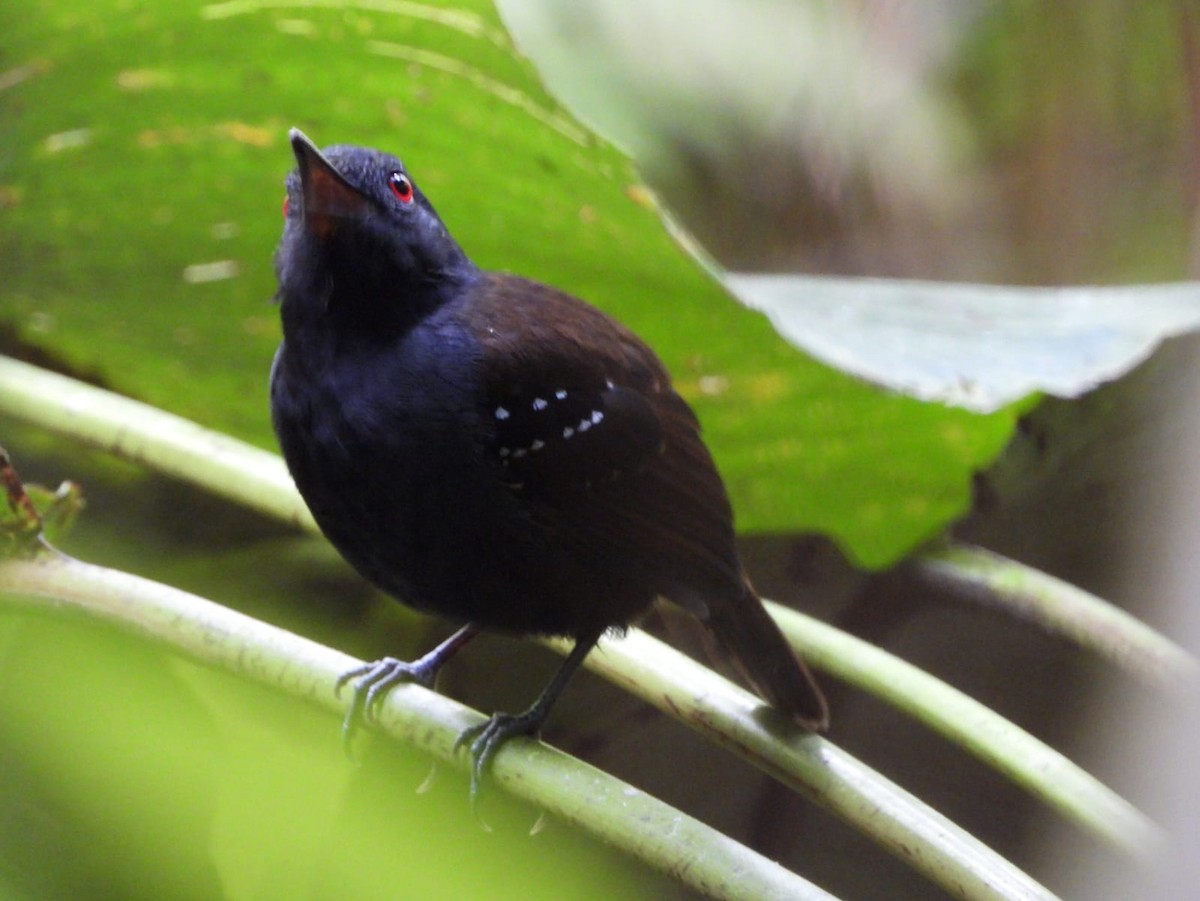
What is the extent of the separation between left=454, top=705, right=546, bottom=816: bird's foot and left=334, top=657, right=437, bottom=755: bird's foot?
0.26 ft

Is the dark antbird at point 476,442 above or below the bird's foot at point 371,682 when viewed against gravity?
above

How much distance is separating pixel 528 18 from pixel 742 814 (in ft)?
3.05

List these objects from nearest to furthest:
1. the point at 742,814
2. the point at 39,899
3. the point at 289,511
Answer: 1. the point at 39,899
2. the point at 289,511
3. the point at 742,814

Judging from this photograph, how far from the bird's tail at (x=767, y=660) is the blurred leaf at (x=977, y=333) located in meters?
0.25

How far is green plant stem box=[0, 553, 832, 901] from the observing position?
75 cm

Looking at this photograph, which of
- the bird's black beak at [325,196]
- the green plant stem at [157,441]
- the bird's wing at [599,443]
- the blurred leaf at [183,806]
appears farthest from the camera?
the green plant stem at [157,441]

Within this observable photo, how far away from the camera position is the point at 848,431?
1.30 meters

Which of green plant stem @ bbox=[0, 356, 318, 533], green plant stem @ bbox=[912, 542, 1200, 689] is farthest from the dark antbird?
green plant stem @ bbox=[912, 542, 1200, 689]

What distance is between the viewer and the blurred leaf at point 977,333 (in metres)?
1.08

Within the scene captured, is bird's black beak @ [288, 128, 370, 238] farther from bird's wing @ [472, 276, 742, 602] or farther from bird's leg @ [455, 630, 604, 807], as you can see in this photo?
bird's leg @ [455, 630, 604, 807]

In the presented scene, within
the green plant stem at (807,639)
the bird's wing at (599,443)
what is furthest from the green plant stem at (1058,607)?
the bird's wing at (599,443)

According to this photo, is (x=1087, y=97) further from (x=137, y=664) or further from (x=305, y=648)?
(x=137, y=664)

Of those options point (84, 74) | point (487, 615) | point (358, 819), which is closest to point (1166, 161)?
point (487, 615)

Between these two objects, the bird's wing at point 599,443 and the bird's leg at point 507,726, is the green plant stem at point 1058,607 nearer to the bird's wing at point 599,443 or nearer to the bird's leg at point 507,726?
the bird's wing at point 599,443
